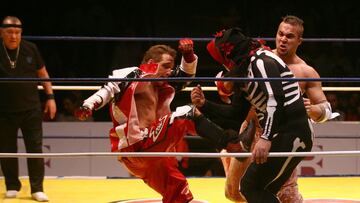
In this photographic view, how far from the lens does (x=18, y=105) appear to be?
4.40m

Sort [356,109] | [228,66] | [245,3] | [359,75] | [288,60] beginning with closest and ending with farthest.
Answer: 1. [228,66]
2. [288,60]
3. [356,109]
4. [359,75]
5. [245,3]

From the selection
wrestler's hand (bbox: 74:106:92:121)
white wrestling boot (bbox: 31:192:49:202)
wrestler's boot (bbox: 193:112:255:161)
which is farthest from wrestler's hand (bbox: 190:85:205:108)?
white wrestling boot (bbox: 31:192:49:202)

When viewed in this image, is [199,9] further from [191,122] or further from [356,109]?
[191,122]

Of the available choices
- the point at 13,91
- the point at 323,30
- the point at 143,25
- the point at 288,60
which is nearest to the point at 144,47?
the point at 143,25

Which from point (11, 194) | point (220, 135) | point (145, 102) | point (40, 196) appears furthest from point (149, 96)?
point (11, 194)

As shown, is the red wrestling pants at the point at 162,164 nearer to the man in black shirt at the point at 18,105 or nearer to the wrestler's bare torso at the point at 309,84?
the wrestler's bare torso at the point at 309,84

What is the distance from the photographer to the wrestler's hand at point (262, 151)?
289 centimetres

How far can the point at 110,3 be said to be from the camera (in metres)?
7.57

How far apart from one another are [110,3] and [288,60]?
433cm

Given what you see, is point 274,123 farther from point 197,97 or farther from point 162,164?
point 162,164

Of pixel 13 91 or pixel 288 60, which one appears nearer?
pixel 288 60

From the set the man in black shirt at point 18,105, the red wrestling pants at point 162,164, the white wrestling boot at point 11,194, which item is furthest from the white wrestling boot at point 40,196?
the red wrestling pants at point 162,164

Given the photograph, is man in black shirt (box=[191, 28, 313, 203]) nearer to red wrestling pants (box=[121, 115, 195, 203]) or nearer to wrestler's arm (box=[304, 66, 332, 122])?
wrestler's arm (box=[304, 66, 332, 122])

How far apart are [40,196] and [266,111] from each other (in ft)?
6.19
